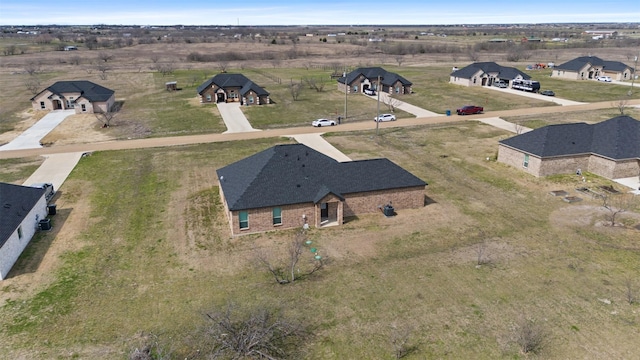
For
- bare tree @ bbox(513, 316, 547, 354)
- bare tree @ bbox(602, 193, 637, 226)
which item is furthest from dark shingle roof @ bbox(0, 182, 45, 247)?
bare tree @ bbox(602, 193, 637, 226)

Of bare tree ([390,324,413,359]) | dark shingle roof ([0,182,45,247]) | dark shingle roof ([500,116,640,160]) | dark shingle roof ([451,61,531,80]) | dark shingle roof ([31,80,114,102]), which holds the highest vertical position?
dark shingle roof ([451,61,531,80])

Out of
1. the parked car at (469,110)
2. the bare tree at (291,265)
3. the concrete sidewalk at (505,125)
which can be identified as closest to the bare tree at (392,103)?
the parked car at (469,110)

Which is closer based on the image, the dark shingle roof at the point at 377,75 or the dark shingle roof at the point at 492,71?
the dark shingle roof at the point at 377,75

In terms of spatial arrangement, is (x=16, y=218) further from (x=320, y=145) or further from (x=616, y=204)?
(x=616, y=204)

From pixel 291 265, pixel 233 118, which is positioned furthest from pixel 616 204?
pixel 233 118

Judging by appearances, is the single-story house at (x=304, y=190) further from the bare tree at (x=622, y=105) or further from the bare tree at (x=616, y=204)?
the bare tree at (x=622, y=105)

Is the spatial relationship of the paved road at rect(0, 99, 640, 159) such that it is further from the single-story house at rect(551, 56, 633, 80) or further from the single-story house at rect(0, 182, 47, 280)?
the single-story house at rect(551, 56, 633, 80)
